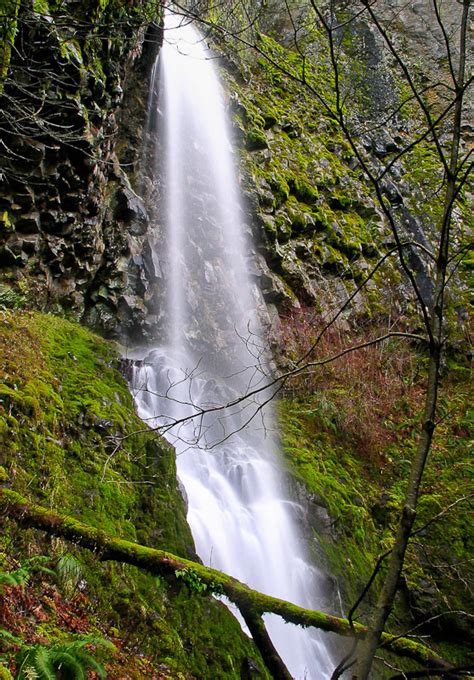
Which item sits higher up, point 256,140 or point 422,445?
point 256,140

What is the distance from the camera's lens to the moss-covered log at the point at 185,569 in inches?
59.4

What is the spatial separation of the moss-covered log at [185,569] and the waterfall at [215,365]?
101cm

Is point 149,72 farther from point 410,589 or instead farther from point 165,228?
point 410,589

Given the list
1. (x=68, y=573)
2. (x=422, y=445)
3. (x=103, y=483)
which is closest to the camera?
(x=422, y=445)

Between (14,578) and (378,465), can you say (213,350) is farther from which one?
(14,578)

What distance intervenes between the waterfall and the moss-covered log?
101cm

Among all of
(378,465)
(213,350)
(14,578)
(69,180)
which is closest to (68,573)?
(14,578)

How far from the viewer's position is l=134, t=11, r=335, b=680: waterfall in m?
4.93

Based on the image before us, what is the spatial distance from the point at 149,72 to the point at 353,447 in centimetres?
910

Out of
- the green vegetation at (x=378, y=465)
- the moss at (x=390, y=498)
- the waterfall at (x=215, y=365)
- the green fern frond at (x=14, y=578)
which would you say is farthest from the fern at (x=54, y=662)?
the moss at (x=390, y=498)

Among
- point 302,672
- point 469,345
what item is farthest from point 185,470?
point 469,345

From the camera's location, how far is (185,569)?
68.5 inches

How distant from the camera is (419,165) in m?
16.0

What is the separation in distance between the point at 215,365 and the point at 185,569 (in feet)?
24.4
